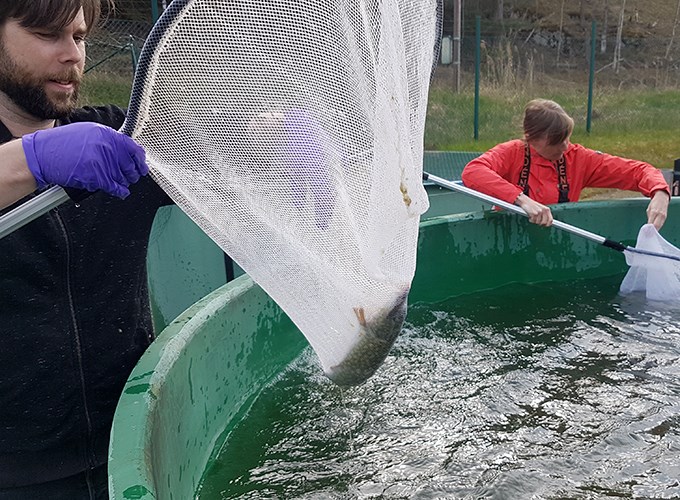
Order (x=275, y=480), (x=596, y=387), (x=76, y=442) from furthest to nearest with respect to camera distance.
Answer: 1. (x=596, y=387)
2. (x=275, y=480)
3. (x=76, y=442)

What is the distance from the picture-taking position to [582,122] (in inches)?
454

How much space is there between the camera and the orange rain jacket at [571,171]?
3.71m

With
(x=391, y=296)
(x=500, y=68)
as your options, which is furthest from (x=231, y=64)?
(x=500, y=68)

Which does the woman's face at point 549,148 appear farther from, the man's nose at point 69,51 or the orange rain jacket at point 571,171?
the man's nose at point 69,51

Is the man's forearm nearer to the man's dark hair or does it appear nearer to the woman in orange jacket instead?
the man's dark hair

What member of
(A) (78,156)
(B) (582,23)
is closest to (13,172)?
(A) (78,156)

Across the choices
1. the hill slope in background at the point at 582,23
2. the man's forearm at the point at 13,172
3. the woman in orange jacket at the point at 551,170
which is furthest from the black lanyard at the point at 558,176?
the hill slope in background at the point at 582,23

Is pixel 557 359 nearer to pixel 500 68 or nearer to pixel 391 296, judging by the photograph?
pixel 391 296

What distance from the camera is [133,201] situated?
165cm

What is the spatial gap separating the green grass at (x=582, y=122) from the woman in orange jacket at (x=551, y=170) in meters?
5.29

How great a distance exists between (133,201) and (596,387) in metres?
1.90

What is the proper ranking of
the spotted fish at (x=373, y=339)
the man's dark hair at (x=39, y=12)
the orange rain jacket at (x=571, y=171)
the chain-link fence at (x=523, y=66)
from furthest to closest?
the chain-link fence at (x=523, y=66) → the orange rain jacket at (x=571, y=171) → the spotted fish at (x=373, y=339) → the man's dark hair at (x=39, y=12)

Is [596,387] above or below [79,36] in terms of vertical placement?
below

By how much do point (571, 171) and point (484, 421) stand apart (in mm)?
2139
